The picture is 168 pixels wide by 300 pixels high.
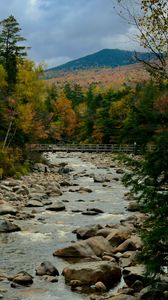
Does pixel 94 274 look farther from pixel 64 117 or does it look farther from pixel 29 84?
pixel 64 117

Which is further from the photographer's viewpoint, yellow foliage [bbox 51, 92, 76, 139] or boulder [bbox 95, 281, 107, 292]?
yellow foliage [bbox 51, 92, 76, 139]

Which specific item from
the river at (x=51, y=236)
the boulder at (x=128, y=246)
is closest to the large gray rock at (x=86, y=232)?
the river at (x=51, y=236)

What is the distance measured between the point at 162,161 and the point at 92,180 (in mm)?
29899

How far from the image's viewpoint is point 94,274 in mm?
12898

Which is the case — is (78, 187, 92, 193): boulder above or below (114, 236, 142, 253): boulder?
below

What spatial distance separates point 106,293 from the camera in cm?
1222

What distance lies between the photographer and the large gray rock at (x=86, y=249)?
50.6 ft

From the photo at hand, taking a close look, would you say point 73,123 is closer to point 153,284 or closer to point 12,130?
point 12,130

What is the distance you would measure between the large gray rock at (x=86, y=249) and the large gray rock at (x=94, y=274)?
2130 millimetres

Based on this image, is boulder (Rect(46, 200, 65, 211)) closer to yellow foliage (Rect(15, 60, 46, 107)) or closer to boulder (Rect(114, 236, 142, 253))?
boulder (Rect(114, 236, 142, 253))

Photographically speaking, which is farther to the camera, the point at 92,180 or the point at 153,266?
the point at 92,180

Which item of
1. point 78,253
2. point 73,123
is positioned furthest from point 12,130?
point 73,123

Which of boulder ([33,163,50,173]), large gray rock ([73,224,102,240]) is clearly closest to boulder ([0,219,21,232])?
large gray rock ([73,224,102,240])

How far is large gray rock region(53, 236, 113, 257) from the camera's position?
1544cm
